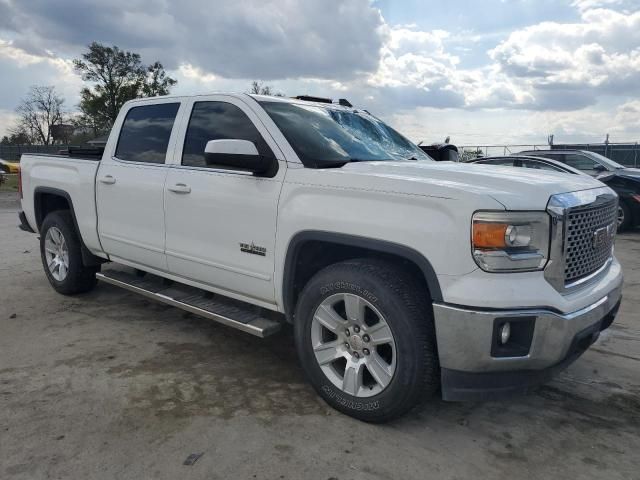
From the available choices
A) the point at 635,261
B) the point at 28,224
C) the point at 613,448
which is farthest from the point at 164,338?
the point at 635,261

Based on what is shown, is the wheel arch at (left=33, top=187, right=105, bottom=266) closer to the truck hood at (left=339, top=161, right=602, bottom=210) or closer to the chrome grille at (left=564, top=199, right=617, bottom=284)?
the truck hood at (left=339, top=161, right=602, bottom=210)

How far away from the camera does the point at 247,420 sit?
3191mm

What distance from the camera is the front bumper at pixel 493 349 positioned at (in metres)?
2.66

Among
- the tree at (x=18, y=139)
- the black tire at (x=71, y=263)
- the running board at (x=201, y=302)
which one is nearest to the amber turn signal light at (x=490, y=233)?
the running board at (x=201, y=302)

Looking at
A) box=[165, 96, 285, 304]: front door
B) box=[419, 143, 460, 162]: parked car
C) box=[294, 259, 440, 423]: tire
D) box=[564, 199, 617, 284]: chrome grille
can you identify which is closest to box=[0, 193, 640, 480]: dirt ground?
box=[294, 259, 440, 423]: tire

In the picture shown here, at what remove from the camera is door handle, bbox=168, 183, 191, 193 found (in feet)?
13.3

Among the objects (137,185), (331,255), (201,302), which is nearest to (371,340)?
(331,255)

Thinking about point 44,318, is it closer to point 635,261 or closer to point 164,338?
point 164,338

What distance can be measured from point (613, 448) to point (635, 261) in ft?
19.6

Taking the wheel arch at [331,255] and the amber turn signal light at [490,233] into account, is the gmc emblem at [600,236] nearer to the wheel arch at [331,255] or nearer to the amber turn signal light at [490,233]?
the amber turn signal light at [490,233]

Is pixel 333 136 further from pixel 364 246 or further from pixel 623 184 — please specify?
pixel 623 184

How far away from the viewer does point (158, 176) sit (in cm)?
434

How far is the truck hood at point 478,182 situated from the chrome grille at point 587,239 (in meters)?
0.15

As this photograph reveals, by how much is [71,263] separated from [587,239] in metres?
4.74
